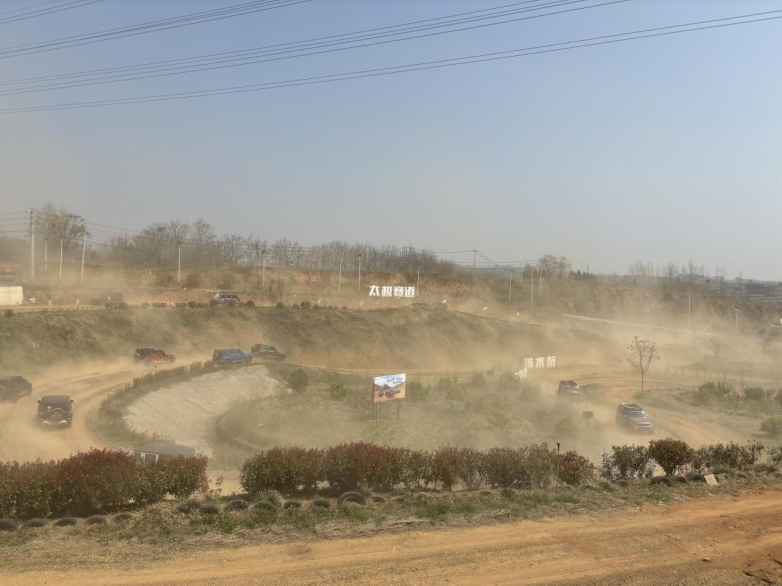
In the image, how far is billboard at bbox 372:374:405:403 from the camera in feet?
97.3

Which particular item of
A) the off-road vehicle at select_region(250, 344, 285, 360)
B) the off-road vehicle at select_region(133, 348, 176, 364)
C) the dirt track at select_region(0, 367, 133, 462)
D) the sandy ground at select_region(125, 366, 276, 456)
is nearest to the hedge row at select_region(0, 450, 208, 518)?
the dirt track at select_region(0, 367, 133, 462)

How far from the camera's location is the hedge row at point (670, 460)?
16.9m

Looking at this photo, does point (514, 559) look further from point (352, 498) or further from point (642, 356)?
point (642, 356)

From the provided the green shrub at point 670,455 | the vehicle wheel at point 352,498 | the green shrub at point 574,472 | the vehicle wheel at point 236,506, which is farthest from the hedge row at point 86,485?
the green shrub at point 670,455

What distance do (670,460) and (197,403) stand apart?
1094 inches

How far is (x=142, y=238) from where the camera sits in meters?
122

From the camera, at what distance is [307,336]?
2486 inches

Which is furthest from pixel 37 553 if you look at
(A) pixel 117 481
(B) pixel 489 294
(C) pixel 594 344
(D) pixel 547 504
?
(B) pixel 489 294

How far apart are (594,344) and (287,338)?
43267 mm

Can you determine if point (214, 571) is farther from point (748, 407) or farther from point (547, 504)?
point (748, 407)

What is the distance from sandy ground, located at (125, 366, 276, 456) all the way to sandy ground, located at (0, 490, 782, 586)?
1701cm

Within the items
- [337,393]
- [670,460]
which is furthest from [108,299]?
[670,460]

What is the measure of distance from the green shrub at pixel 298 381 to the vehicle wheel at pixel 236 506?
28.5 m

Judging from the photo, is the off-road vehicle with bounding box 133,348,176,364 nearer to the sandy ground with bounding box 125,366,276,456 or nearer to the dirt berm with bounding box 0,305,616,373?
the dirt berm with bounding box 0,305,616,373
